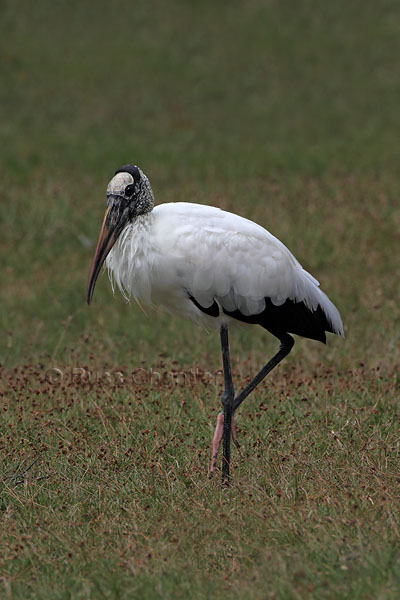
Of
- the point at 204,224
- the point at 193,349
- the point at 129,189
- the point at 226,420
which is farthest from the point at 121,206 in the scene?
the point at 193,349

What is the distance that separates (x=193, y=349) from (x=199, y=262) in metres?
2.92

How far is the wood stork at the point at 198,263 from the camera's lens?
16.2 feet

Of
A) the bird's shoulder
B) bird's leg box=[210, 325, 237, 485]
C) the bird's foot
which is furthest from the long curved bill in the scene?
the bird's foot

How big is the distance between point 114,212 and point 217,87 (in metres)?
15.3

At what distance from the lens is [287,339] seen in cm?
561

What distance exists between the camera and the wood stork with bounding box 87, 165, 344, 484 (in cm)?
494

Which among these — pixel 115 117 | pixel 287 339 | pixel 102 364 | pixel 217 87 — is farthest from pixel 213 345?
pixel 217 87

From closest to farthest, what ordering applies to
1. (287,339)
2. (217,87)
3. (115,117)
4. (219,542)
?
(219,542) < (287,339) < (115,117) < (217,87)

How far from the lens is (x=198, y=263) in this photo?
16.1ft

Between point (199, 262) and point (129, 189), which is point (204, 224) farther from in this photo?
point (129, 189)

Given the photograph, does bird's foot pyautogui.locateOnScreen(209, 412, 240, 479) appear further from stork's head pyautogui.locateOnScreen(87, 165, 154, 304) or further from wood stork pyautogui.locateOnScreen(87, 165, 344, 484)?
stork's head pyautogui.locateOnScreen(87, 165, 154, 304)

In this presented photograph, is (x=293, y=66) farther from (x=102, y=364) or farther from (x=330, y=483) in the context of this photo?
(x=330, y=483)

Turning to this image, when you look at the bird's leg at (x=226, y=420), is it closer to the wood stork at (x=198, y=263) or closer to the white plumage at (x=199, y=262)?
the wood stork at (x=198, y=263)

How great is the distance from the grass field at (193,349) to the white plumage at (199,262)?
0.88m
